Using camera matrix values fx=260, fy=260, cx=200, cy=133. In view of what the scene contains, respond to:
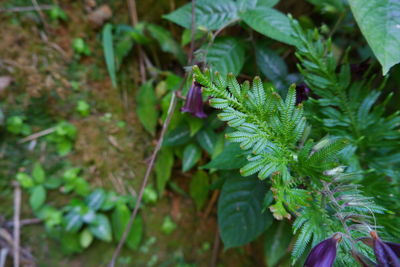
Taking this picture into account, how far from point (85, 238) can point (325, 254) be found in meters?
1.16

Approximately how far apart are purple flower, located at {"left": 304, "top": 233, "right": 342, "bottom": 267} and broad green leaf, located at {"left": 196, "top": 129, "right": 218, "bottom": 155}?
69cm

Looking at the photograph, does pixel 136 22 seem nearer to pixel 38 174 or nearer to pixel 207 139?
pixel 207 139

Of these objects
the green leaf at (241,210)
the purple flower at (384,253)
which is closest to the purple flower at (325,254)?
the purple flower at (384,253)

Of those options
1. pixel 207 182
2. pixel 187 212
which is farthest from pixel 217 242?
pixel 207 182

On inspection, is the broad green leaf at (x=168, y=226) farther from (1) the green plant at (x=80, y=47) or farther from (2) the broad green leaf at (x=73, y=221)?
(1) the green plant at (x=80, y=47)

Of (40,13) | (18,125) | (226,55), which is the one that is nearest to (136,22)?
(40,13)

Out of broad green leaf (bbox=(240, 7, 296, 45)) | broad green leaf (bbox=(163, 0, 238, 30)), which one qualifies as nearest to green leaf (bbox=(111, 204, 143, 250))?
broad green leaf (bbox=(163, 0, 238, 30))

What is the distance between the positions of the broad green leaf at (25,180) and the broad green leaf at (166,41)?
94cm

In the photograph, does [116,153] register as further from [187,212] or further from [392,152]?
[392,152]

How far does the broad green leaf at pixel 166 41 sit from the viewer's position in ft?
4.52

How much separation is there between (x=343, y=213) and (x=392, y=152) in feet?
1.65

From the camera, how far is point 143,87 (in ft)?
4.67

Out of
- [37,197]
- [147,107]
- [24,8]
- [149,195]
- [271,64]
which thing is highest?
[24,8]

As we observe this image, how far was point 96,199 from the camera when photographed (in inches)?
52.9
